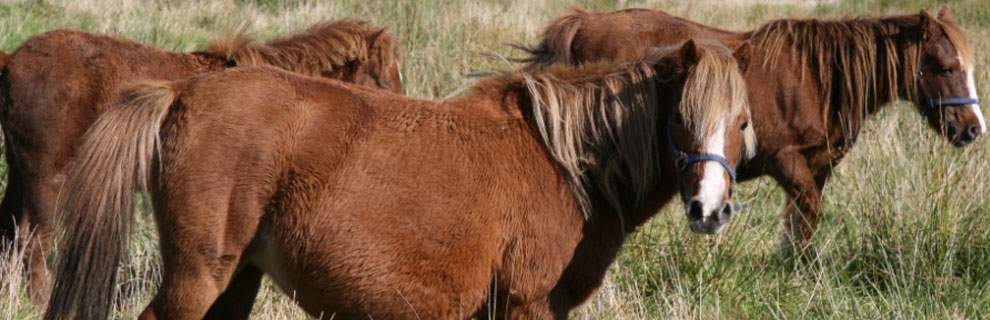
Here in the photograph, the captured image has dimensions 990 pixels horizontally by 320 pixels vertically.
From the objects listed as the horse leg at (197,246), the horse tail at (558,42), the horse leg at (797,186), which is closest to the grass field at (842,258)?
the horse leg at (797,186)

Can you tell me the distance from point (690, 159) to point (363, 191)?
3.49 feet

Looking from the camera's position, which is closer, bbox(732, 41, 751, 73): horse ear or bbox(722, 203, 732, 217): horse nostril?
bbox(722, 203, 732, 217): horse nostril

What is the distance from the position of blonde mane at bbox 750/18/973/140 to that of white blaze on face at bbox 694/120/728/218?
284 cm

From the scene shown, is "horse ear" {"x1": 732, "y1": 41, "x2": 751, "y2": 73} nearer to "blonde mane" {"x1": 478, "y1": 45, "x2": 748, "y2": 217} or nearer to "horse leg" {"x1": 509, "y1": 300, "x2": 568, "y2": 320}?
"blonde mane" {"x1": 478, "y1": 45, "x2": 748, "y2": 217}

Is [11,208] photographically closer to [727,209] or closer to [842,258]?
[727,209]

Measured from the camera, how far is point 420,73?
9.69m

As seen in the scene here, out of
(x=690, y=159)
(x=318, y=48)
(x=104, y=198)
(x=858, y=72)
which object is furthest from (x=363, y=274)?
(x=858, y=72)

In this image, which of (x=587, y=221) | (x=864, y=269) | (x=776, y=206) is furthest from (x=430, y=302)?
(x=776, y=206)

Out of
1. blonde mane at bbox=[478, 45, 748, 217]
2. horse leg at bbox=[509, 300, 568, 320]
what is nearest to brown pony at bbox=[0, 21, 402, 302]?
blonde mane at bbox=[478, 45, 748, 217]

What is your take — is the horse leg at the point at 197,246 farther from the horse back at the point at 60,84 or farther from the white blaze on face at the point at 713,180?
the horse back at the point at 60,84

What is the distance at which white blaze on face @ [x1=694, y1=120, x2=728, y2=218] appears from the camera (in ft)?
12.2

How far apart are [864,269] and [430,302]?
251 cm

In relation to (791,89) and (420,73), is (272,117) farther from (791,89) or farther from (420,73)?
(420,73)

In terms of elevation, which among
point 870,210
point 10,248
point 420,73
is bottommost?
point 420,73
